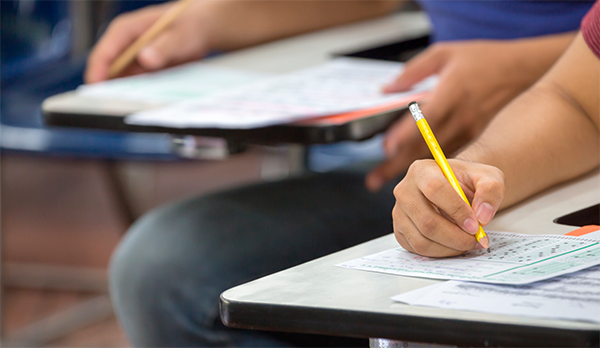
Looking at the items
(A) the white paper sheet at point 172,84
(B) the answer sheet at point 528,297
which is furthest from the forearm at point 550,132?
(A) the white paper sheet at point 172,84

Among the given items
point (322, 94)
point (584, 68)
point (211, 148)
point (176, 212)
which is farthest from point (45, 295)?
point (584, 68)

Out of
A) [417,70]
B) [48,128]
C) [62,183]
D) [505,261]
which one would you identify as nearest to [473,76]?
[417,70]

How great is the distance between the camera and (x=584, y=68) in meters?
0.58

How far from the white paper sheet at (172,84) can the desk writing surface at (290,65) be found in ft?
0.08

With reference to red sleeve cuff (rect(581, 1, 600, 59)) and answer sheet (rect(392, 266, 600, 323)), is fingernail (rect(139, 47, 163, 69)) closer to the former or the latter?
red sleeve cuff (rect(581, 1, 600, 59))

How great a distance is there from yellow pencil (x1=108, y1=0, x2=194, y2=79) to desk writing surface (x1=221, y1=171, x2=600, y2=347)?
622mm

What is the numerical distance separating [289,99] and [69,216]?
185cm

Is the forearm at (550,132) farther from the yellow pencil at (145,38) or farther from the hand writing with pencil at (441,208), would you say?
the yellow pencil at (145,38)

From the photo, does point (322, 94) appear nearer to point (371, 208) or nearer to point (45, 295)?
point (371, 208)

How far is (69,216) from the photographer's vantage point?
8.10 ft

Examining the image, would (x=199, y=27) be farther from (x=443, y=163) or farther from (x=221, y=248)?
(x=443, y=163)

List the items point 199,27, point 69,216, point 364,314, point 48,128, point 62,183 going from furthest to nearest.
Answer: point 62,183 < point 69,216 < point 48,128 < point 199,27 < point 364,314

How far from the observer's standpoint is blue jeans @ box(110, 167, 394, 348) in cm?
77

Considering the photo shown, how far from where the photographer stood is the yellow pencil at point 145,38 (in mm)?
999
